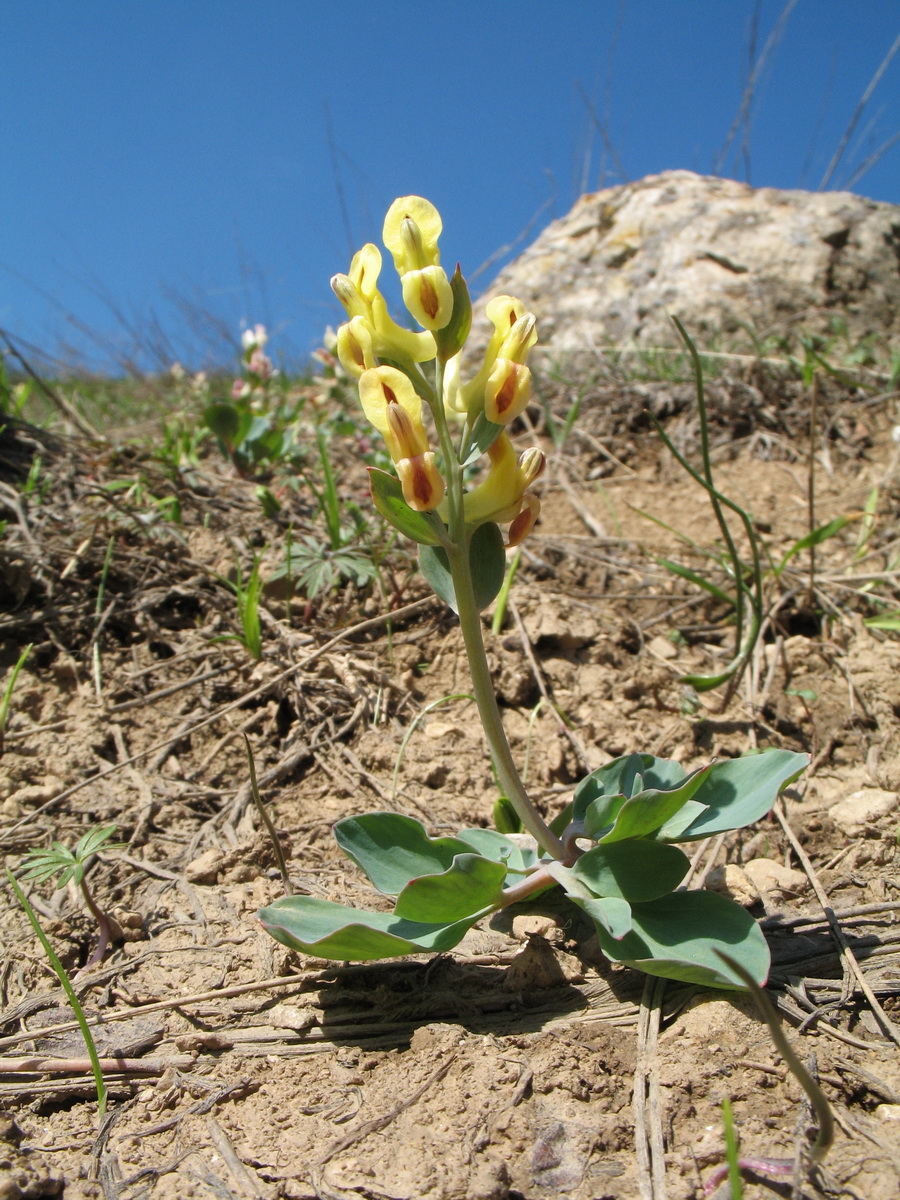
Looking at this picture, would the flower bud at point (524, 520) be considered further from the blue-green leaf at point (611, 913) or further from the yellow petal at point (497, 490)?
the blue-green leaf at point (611, 913)

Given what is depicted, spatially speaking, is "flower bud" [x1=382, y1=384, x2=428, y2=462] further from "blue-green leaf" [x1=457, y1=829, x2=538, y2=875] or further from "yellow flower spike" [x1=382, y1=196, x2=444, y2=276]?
"blue-green leaf" [x1=457, y1=829, x2=538, y2=875]

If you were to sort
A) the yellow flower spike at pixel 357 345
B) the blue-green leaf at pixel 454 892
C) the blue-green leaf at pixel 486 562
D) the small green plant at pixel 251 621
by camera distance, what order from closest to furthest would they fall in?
1. the blue-green leaf at pixel 454 892
2. the yellow flower spike at pixel 357 345
3. the blue-green leaf at pixel 486 562
4. the small green plant at pixel 251 621

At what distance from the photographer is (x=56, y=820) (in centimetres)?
200

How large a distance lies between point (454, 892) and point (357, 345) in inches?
37.6

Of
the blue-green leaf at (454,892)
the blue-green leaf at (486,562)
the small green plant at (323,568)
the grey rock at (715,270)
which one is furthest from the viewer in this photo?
the grey rock at (715,270)

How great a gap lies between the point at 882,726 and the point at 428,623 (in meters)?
1.40

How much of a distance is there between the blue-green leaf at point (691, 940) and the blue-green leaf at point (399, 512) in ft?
2.43

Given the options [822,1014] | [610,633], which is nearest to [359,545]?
[610,633]

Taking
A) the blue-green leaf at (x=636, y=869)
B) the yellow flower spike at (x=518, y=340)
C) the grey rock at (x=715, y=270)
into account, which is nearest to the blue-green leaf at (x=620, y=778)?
the blue-green leaf at (x=636, y=869)

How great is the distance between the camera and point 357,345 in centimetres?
137

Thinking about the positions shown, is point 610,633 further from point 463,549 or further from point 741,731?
point 463,549

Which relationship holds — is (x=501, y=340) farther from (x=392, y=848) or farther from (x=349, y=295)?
(x=392, y=848)

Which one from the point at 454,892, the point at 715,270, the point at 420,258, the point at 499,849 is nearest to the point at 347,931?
the point at 454,892

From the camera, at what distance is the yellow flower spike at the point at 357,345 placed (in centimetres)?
135
